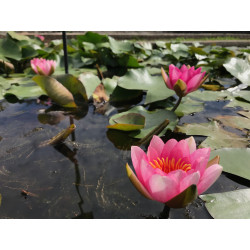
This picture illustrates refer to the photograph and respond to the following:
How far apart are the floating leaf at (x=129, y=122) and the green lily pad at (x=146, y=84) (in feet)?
1.03

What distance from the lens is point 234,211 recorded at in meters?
0.66

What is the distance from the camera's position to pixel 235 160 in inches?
34.2

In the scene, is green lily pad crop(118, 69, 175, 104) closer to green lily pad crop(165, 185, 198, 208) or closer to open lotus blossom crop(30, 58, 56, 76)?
open lotus blossom crop(30, 58, 56, 76)

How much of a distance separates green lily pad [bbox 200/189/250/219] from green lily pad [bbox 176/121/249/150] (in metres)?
0.29

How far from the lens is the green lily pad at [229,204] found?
0.65 meters

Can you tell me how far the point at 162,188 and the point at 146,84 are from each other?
113 centimetres

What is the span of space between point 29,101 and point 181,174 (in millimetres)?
1344

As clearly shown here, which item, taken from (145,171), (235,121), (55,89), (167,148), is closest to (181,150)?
(167,148)

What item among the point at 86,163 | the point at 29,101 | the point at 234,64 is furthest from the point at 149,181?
the point at 234,64

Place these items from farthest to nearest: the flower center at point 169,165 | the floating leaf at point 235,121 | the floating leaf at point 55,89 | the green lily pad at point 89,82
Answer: the green lily pad at point 89,82, the floating leaf at point 55,89, the floating leaf at point 235,121, the flower center at point 169,165

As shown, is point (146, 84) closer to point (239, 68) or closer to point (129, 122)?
point (129, 122)

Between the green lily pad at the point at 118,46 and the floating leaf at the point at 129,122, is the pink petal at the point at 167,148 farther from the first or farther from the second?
the green lily pad at the point at 118,46

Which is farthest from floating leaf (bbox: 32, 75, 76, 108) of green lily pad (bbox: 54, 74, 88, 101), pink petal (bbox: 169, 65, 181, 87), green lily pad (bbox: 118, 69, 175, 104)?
pink petal (bbox: 169, 65, 181, 87)

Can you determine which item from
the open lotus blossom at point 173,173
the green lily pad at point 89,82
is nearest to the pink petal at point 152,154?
the open lotus blossom at point 173,173
